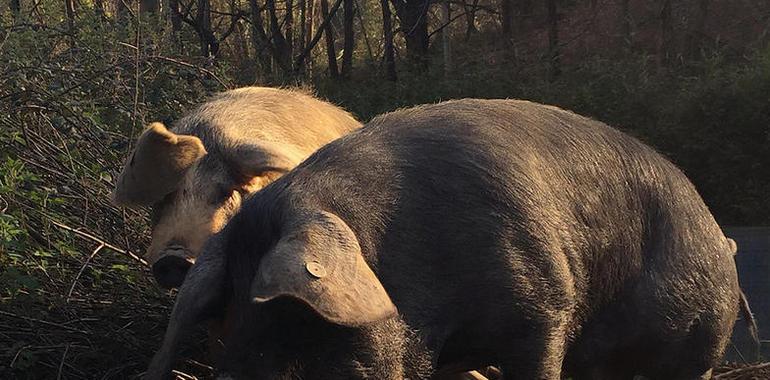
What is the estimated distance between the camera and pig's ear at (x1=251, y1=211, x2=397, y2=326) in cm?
227

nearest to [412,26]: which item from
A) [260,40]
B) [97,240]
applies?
[260,40]

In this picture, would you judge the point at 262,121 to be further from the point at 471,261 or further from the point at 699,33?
the point at 699,33

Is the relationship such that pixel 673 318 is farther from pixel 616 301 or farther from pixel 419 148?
pixel 419 148

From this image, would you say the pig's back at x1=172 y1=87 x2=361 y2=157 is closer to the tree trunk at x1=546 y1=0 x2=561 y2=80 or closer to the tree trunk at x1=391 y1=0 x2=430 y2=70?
the tree trunk at x1=546 y1=0 x2=561 y2=80

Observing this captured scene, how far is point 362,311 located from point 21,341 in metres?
2.99

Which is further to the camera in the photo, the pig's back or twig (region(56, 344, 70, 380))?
twig (region(56, 344, 70, 380))

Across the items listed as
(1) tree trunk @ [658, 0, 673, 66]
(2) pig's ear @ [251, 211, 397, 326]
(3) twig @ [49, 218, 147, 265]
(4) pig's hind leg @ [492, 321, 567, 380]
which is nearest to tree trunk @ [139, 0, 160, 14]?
(1) tree trunk @ [658, 0, 673, 66]

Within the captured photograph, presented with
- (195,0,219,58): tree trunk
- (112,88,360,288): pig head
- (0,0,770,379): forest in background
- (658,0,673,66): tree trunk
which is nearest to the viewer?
(112,88,360,288): pig head

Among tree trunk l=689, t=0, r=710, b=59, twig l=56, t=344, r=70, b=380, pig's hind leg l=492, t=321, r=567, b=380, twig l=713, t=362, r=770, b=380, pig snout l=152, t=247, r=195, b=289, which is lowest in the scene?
twig l=713, t=362, r=770, b=380

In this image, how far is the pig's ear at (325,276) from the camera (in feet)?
7.46

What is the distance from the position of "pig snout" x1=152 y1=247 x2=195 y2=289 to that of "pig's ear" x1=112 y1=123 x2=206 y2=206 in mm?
354

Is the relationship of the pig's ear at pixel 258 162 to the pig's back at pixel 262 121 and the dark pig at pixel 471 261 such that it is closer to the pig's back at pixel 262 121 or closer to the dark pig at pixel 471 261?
the pig's back at pixel 262 121

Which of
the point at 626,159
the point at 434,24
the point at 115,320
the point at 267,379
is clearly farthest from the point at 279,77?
the point at 267,379

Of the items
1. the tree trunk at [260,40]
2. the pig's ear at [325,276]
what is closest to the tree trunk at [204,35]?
the tree trunk at [260,40]
